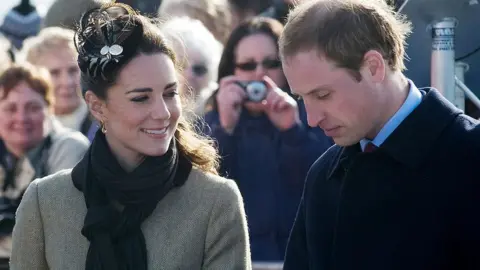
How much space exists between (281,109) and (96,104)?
133 centimetres

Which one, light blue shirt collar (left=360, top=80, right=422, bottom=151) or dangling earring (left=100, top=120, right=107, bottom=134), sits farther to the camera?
dangling earring (left=100, top=120, right=107, bottom=134)

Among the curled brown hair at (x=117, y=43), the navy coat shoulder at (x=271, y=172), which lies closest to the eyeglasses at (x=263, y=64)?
the navy coat shoulder at (x=271, y=172)

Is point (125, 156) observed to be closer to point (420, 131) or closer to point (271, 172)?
point (420, 131)

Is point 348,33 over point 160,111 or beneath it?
over

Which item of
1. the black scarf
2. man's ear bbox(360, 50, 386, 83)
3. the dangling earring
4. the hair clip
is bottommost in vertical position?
the black scarf

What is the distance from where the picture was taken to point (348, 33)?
2.48 m

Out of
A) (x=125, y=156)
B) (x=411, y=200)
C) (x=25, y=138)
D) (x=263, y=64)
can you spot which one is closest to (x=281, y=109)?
(x=263, y=64)

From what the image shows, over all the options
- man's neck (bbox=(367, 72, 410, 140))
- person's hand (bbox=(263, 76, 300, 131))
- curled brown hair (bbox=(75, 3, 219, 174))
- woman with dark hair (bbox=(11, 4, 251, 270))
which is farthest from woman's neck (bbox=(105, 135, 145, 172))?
person's hand (bbox=(263, 76, 300, 131))

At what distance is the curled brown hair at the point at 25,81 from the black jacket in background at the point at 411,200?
6.78 feet

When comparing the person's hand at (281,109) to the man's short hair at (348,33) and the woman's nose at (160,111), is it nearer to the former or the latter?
the woman's nose at (160,111)

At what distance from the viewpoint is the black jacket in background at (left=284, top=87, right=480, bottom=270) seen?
2.37 metres

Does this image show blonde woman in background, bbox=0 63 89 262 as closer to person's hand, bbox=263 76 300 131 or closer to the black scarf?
person's hand, bbox=263 76 300 131

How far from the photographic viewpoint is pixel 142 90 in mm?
2857

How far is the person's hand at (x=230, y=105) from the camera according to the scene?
13.9ft
